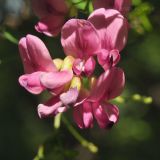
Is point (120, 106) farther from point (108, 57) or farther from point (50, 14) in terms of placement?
point (108, 57)

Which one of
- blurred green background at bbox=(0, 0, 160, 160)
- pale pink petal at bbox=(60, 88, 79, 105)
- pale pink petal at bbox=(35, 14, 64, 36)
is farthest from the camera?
blurred green background at bbox=(0, 0, 160, 160)

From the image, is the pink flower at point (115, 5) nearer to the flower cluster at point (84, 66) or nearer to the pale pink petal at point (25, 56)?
the flower cluster at point (84, 66)

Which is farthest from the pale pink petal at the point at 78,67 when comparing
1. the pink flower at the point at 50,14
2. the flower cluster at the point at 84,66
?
the pink flower at the point at 50,14

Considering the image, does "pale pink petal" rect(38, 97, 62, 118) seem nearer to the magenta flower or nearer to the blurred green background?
the magenta flower

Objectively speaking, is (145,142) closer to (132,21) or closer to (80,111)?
(132,21)

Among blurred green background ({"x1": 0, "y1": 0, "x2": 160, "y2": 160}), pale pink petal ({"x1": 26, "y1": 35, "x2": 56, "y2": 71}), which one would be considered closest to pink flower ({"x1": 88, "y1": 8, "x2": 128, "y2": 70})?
pale pink petal ({"x1": 26, "y1": 35, "x2": 56, "y2": 71})
